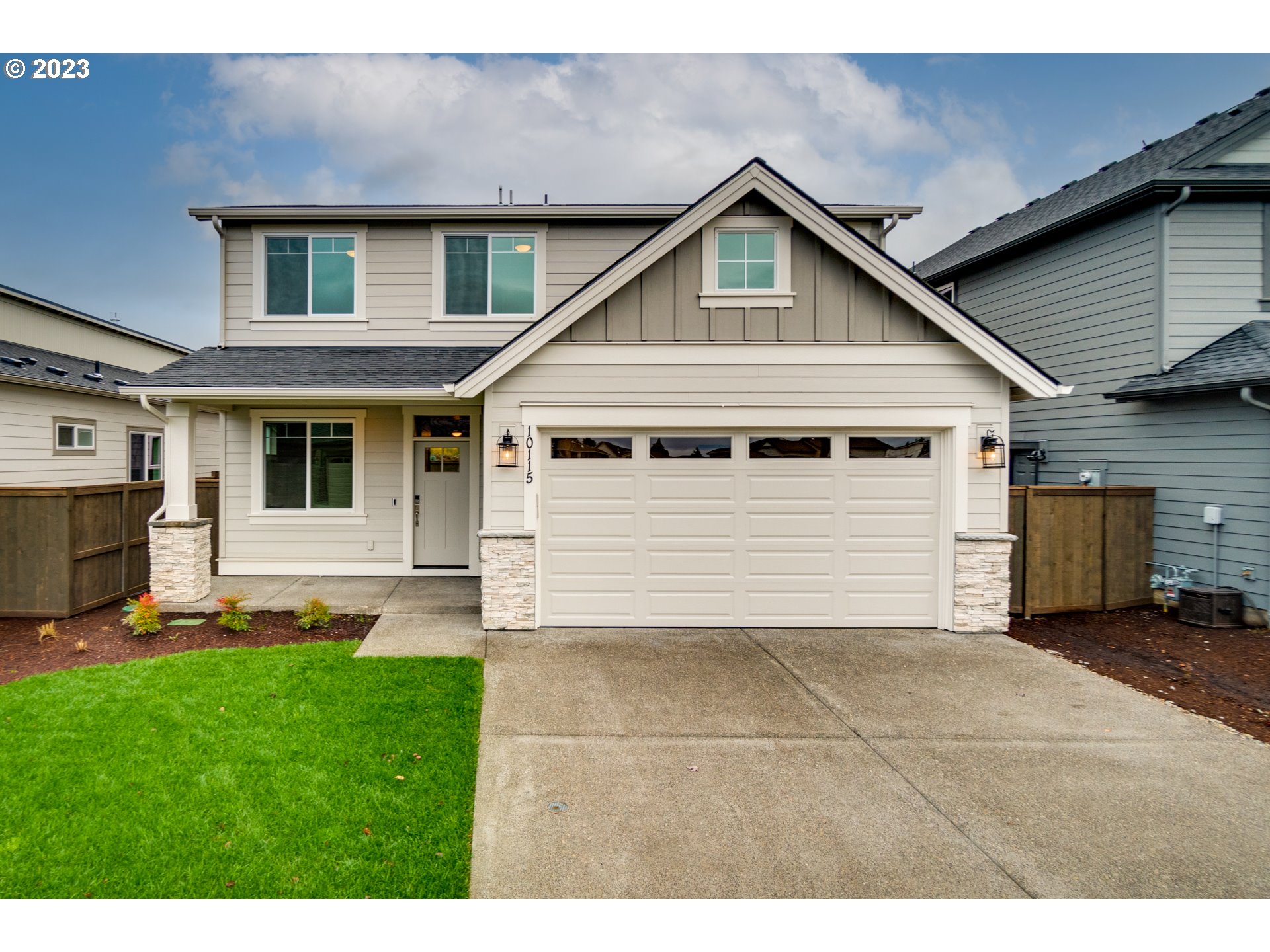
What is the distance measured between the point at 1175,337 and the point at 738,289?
6773 mm

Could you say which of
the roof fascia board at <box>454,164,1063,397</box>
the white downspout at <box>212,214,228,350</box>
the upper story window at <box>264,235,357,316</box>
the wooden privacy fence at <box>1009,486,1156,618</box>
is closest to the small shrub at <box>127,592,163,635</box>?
the roof fascia board at <box>454,164,1063,397</box>

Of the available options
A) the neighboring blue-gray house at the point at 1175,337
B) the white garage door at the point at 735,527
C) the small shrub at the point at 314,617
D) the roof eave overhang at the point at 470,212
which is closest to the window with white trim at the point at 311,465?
the small shrub at the point at 314,617

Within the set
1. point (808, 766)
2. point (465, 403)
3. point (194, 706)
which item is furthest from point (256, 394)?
point (808, 766)

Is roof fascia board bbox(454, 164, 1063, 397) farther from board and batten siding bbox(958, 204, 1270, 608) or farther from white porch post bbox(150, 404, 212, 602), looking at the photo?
white porch post bbox(150, 404, 212, 602)

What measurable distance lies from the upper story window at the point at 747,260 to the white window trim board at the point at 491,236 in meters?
3.93

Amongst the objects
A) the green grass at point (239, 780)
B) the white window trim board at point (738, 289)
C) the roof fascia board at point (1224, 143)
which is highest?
the roof fascia board at point (1224, 143)

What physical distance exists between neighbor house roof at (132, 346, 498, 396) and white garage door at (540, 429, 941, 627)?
272cm

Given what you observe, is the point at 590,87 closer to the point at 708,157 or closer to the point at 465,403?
the point at 708,157

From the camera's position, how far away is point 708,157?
15461 mm

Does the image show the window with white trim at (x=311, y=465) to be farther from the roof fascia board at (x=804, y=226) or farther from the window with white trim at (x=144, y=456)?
the window with white trim at (x=144, y=456)

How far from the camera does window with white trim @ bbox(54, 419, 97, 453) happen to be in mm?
11492

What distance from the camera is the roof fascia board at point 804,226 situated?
6719 mm

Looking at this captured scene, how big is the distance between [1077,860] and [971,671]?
9.84 ft
